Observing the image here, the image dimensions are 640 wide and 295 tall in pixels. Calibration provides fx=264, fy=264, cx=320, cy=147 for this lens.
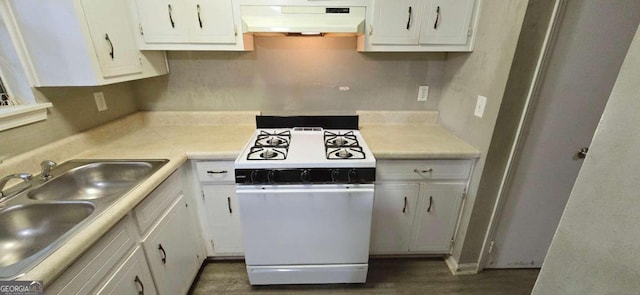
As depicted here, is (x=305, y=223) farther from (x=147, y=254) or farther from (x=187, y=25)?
(x=187, y=25)

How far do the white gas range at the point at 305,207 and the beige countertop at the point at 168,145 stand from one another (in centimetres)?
23

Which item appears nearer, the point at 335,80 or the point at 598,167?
the point at 598,167

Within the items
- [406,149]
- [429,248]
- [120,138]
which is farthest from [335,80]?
[120,138]

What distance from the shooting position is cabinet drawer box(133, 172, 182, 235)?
46.4 inches

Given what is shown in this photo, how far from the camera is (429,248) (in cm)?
191

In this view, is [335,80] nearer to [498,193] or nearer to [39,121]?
[498,193]

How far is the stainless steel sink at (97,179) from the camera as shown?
1.31m

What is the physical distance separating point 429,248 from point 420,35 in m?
1.47

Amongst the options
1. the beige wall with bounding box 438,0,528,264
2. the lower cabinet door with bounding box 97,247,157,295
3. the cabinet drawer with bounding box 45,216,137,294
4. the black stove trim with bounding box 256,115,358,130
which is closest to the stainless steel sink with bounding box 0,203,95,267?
the cabinet drawer with bounding box 45,216,137,294

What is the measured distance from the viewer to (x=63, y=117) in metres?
1.48

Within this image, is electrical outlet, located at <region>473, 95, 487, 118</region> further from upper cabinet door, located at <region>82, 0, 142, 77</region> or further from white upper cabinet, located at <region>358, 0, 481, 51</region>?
upper cabinet door, located at <region>82, 0, 142, 77</region>

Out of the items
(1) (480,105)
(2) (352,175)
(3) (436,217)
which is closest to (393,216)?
(3) (436,217)

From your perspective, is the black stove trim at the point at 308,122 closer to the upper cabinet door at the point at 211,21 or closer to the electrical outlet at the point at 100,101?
the upper cabinet door at the point at 211,21

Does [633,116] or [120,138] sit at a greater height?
[633,116]
